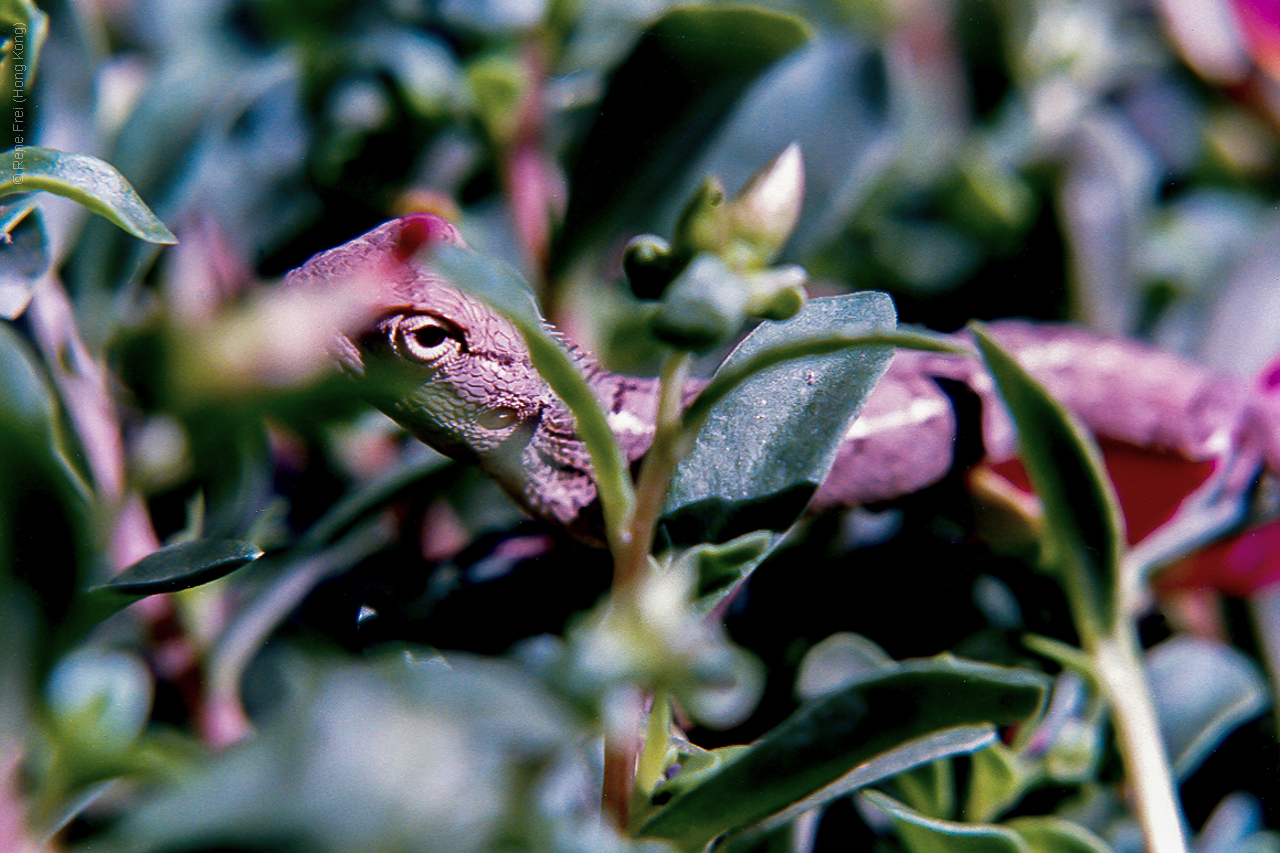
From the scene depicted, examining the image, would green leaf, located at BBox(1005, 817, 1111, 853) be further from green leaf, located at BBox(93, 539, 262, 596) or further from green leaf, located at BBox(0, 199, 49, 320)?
green leaf, located at BBox(0, 199, 49, 320)

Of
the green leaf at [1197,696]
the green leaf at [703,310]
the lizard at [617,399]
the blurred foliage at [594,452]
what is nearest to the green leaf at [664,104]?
the blurred foliage at [594,452]

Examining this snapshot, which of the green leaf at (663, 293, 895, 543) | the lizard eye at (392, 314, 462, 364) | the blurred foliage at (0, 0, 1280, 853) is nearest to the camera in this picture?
the blurred foliage at (0, 0, 1280, 853)

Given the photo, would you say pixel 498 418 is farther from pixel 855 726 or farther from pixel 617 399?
pixel 855 726

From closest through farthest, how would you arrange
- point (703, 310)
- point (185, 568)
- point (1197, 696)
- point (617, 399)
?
1. point (703, 310)
2. point (185, 568)
3. point (1197, 696)
4. point (617, 399)

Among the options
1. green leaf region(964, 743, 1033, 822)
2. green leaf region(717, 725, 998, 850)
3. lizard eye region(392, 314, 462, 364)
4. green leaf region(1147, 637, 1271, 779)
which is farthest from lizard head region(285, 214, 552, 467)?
green leaf region(1147, 637, 1271, 779)

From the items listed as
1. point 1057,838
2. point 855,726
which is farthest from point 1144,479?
point 855,726

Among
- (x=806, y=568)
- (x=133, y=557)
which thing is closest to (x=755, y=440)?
(x=806, y=568)
